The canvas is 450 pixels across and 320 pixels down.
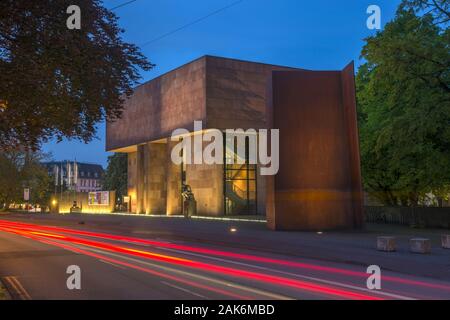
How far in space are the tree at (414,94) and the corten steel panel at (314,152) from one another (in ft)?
6.31

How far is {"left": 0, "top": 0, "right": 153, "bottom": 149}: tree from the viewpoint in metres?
9.47

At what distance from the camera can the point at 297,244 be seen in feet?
59.4

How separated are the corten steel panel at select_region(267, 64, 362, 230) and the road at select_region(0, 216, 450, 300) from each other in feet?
27.7

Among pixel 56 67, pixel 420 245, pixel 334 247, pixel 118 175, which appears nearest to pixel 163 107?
pixel 118 175

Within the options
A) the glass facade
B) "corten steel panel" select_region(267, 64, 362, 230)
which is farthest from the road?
the glass facade

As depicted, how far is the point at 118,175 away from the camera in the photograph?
74.4 m

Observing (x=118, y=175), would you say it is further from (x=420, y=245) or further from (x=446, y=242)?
(x=420, y=245)

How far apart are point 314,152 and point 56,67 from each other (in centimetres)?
1760

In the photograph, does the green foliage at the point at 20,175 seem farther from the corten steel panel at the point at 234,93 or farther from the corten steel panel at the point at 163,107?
the corten steel panel at the point at 234,93

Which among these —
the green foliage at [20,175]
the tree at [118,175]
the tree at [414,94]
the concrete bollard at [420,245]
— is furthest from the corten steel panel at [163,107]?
the concrete bollard at [420,245]

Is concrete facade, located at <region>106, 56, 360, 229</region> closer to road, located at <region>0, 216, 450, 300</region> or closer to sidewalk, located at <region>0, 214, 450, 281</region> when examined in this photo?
sidewalk, located at <region>0, 214, 450, 281</region>

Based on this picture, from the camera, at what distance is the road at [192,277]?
878 cm

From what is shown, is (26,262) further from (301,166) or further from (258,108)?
(258,108)

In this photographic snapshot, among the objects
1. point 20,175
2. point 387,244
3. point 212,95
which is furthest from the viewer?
point 20,175
